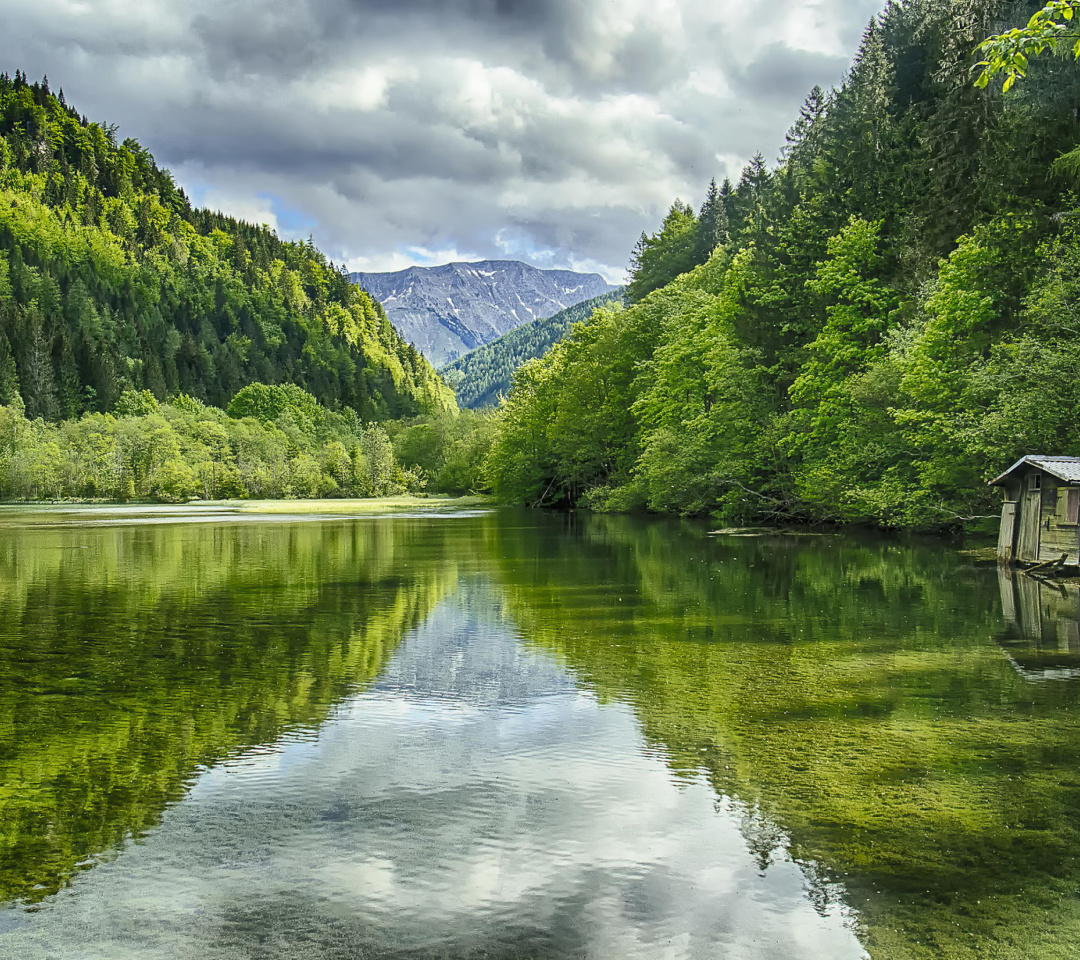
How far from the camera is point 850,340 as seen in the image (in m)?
41.1

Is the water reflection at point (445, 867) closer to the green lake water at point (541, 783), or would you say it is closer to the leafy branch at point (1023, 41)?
the green lake water at point (541, 783)

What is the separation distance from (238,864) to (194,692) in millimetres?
5562

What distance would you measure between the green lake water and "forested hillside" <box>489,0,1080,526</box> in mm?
13913

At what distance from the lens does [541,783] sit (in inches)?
316

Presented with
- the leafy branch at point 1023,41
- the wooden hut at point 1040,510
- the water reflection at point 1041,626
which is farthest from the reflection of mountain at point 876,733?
the leafy branch at point 1023,41

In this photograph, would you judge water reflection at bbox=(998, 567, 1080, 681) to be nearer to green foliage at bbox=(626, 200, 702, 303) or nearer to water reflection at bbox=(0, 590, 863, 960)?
water reflection at bbox=(0, 590, 863, 960)

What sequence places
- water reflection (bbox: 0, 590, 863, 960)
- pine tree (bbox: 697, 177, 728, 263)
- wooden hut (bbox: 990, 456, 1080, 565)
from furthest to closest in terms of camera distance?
1. pine tree (bbox: 697, 177, 728, 263)
2. wooden hut (bbox: 990, 456, 1080, 565)
3. water reflection (bbox: 0, 590, 863, 960)

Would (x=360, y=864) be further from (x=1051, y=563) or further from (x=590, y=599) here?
(x=1051, y=563)

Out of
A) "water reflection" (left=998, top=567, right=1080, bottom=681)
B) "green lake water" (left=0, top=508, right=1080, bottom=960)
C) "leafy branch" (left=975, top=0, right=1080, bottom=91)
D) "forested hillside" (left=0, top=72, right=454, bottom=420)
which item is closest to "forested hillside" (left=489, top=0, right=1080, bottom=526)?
"water reflection" (left=998, top=567, right=1080, bottom=681)

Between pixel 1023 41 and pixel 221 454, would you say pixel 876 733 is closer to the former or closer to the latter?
pixel 1023 41

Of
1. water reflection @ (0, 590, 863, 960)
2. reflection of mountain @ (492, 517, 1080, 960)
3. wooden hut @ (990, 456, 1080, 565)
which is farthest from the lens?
wooden hut @ (990, 456, 1080, 565)

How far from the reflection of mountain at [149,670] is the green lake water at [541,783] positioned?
0.21 feet

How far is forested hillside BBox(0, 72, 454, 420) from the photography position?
141m

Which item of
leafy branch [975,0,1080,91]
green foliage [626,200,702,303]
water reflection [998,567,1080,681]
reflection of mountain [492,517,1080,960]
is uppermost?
green foliage [626,200,702,303]
